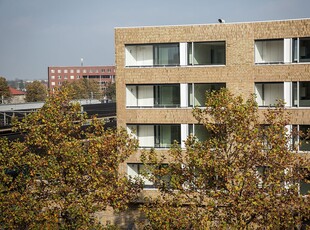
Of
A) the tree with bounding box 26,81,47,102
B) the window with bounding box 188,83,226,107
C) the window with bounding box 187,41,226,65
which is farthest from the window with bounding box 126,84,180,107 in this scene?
the tree with bounding box 26,81,47,102

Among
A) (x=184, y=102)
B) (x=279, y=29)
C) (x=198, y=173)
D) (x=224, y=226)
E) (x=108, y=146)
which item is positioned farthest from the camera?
(x=184, y=102)

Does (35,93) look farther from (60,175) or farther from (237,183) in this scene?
(237,183)

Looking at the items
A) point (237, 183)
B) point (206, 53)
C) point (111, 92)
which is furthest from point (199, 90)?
point (111, 92)

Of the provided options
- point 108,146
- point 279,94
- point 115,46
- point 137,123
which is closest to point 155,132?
point 137,123

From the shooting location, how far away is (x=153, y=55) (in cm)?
3419

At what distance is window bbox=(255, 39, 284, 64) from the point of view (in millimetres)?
32250

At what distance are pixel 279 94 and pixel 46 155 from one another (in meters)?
16.9

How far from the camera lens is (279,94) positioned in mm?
32531

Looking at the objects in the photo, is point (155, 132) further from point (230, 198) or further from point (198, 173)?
point (230, 198)

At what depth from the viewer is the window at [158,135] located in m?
34.4

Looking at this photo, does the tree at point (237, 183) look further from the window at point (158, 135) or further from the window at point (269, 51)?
the window at point (158, 135)

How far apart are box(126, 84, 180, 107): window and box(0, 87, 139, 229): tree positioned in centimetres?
1046

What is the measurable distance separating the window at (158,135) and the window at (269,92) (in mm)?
6116

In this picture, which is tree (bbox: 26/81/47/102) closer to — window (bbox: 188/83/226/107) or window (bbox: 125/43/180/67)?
window (bbox: 125/43/180/67)
